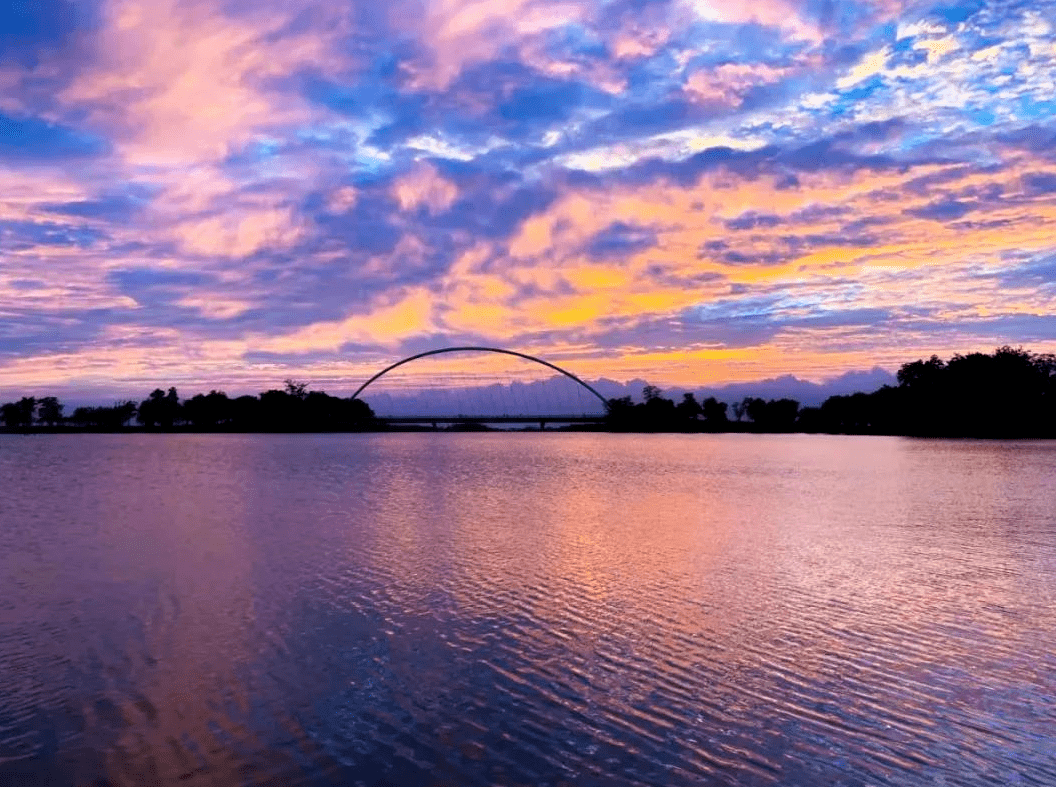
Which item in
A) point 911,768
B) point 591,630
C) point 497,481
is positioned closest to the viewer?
point 911,768

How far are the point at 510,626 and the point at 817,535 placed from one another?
45.0 feet

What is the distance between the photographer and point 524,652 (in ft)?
39.5

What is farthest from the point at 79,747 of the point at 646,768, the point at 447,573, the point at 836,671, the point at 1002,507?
the point at 1002,507

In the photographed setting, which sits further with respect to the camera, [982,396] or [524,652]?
[982,396]

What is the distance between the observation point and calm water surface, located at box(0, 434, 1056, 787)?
841 centimetres

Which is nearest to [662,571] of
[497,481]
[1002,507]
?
[1002,507]

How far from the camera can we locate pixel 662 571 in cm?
1848

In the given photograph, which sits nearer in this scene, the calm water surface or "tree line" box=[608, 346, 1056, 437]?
the calm water surface

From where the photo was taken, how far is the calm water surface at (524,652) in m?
8.41

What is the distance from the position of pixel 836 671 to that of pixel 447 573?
8.67m

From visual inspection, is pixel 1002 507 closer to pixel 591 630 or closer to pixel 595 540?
pixel 595 540

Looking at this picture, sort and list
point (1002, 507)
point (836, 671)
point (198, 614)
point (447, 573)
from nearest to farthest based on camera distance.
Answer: point (836, 671)
point (198, 614)
point (447, 573)
point (1002, 507)

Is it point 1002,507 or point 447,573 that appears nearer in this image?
point 447,573

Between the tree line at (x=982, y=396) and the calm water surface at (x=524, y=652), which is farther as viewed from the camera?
the tree line at (x=982, y=396)
